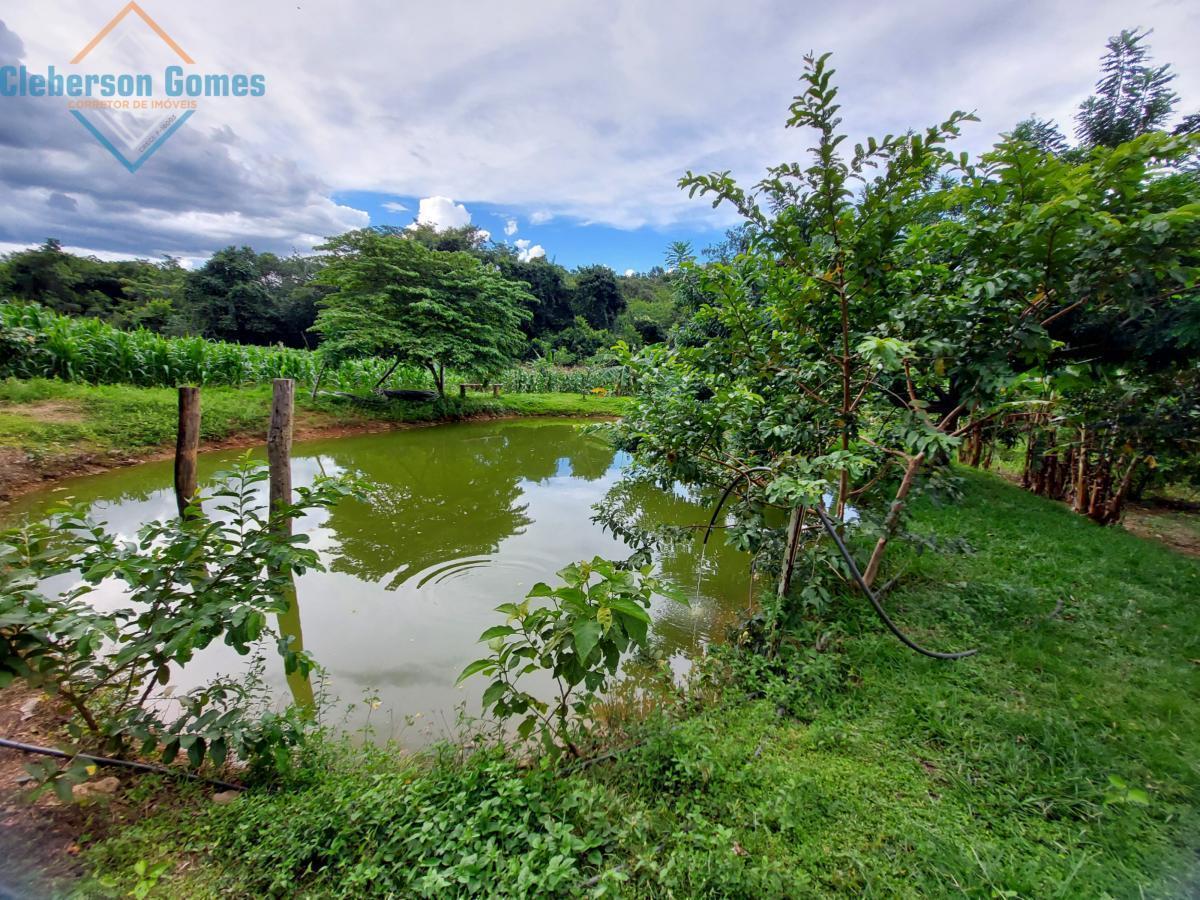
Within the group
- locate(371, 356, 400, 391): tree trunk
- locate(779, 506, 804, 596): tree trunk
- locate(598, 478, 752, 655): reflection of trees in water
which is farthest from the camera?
locate(371, 356, 400, 391): tree trunk

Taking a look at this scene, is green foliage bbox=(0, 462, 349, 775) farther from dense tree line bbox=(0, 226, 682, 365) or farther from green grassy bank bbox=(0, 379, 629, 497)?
dense tree line bbox=(0, 226, 682, 365)

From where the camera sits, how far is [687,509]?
19.1 feet

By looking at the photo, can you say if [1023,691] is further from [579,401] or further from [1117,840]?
[579,401]

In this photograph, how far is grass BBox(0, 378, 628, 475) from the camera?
5531 millimetres

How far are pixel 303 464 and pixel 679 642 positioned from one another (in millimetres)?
6658

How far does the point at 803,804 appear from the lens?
155 cm

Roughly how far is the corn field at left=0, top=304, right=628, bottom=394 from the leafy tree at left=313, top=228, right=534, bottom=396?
4.20 ft

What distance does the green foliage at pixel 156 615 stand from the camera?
4.73 ft

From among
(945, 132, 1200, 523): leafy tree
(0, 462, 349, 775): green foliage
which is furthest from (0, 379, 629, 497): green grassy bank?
→ (0, 462, 349, 775): green foliage

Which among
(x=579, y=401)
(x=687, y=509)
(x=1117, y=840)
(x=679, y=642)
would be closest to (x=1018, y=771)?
(x=1117, y=840)

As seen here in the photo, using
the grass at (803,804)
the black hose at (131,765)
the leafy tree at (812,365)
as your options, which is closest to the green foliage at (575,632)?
the grass at (803,804)

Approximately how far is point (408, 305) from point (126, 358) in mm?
4767

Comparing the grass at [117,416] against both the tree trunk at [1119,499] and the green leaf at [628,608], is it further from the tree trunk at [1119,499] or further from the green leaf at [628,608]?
the tree trunk at [1119,499]

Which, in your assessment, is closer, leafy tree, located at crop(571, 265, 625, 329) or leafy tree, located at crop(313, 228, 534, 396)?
leafy tree, located at crop(313, 228, 534, 396)
